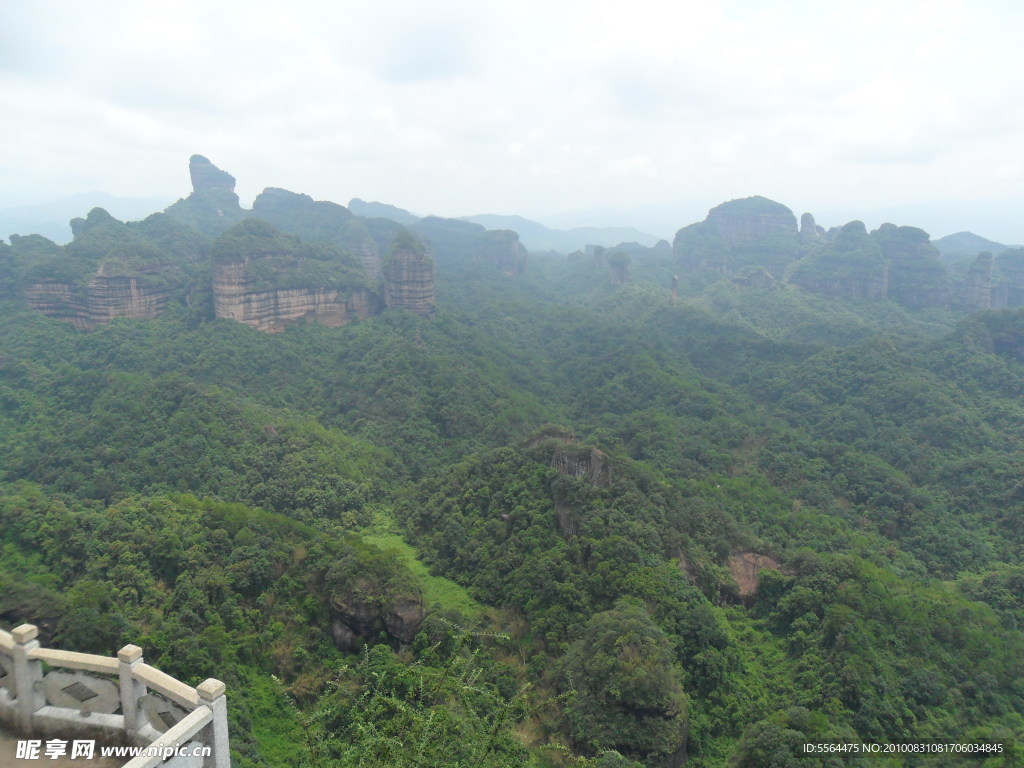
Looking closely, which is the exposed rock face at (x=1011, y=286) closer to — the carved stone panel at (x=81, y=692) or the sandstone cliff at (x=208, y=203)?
the carved stone panel at (x=81, y=692)

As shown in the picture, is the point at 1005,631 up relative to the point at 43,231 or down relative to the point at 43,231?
down

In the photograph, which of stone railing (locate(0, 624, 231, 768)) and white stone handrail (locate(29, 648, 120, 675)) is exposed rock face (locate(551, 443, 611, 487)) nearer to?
stone railing (locate(0, 624, 231, 768))

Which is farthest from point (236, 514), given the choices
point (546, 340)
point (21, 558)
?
point (546, 340)

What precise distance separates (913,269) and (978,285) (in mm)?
9492

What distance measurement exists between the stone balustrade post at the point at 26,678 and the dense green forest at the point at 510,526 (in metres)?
3.97

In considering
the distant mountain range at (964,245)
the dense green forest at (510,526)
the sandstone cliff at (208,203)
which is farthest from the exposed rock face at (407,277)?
the distant mountain range at (964,245)

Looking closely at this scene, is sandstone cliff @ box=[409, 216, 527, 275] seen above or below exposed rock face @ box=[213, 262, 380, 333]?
above

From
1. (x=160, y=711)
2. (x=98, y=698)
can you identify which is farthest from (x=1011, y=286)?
(x=98, y=698)

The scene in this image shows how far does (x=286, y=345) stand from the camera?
200ft

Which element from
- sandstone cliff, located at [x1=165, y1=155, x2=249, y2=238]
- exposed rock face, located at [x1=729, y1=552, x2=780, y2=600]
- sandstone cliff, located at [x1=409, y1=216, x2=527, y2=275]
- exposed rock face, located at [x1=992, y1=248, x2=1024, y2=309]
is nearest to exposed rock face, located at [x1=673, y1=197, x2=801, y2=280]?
exposed rock face, located at [x1=992, y1=248, x2=1024, y2=309]

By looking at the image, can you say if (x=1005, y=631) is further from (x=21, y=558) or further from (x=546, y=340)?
(x=546, y=340)

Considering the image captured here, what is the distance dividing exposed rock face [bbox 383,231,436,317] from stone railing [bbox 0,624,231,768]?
2726 inches

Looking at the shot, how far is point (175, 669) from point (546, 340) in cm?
7143

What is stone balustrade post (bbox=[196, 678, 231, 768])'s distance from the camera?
6.14m
